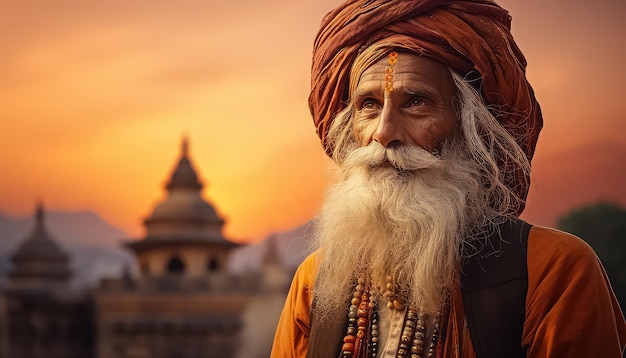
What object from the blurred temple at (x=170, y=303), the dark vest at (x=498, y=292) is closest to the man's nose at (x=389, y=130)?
the dark vest at (x=498, y=292)

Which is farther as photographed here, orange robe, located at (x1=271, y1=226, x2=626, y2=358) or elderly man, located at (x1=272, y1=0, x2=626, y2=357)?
elderly man, located at (x1=272, y1=0, x2=626, y2=357)

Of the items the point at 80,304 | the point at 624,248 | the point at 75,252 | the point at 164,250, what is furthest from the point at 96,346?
the point at 624,248

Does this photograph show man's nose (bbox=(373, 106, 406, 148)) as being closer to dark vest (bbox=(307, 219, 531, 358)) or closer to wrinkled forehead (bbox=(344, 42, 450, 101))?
wrinkled forehead (bbox=(344, 42, 450, 101))

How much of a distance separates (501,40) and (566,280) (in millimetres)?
529

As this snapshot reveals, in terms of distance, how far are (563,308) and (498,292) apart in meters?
0.14

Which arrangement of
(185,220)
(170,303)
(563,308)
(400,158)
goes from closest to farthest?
(563,308) → (400,158) → (170,303) → (185,220)

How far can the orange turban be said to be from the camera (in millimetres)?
2324

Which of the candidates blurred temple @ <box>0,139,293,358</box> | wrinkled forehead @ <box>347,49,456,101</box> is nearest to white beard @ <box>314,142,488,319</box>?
wrinkled forehead @ <box>347,49,456,101</box>

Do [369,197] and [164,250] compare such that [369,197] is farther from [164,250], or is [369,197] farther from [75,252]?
[75,252]

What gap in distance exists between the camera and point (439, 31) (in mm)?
2318

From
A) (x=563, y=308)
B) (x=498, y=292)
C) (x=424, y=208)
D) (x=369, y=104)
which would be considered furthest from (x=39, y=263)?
(x=563, y=308)

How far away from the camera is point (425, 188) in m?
2.34

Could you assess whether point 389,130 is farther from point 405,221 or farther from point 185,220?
point 185,220

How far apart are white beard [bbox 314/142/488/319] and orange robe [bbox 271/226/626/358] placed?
0.09 meters
